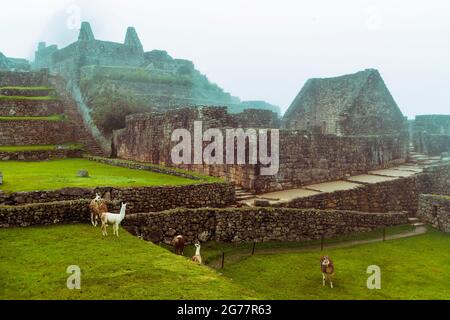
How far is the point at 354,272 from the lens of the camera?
13367 millimetres

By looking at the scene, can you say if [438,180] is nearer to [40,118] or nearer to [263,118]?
[263,118]

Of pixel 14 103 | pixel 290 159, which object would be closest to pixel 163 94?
pixel 14 103

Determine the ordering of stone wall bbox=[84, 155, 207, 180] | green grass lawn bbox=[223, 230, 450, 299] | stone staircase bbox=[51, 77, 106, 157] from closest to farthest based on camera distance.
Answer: green grass lawn bbox=[223, 230, 450, 299] → stone wall bbox=[84, 155, 207, 180] → stone staircase bbox=[51, 77, 106, 157]

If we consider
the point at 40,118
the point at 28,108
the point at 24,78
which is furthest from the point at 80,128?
the point at 24,78

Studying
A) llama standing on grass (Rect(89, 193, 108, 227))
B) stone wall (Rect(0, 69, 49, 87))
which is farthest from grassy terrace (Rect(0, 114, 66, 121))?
llama standing on grass (Rect(89, 193, 108, 227))

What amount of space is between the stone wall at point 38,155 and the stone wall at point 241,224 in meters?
18.0

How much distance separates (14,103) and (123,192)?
22.9 meters

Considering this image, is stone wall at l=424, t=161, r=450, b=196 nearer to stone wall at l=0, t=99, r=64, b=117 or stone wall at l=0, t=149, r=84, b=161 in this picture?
stone wall at l=0, t=149, r=84, b=161

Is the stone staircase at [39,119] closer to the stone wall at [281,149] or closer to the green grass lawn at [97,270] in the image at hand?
the stone wall at [281,149]

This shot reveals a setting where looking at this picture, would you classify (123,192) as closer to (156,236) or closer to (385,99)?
(156,236)

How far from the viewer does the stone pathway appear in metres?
19.4

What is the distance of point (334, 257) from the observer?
14.9 meters

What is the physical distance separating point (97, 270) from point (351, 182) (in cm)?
1731

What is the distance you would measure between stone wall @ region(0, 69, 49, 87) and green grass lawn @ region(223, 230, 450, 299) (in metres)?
34.0
